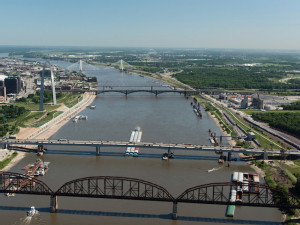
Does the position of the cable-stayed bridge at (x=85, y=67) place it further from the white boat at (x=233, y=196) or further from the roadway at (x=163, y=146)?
the white boat at (x=233, y=196)

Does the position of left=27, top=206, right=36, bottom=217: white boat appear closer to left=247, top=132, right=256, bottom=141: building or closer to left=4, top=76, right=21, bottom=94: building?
left=247, top=132, right=256, bottom=141: building

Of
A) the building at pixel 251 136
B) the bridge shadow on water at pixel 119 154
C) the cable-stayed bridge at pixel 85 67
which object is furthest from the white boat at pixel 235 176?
the cable-stayed bridge at pixel 85 67

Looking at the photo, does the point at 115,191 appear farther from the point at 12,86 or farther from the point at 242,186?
the point at 12,86

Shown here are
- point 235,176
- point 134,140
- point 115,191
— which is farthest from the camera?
point 134,140

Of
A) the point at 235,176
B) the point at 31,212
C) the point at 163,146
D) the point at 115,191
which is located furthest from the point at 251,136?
the point at 31,212

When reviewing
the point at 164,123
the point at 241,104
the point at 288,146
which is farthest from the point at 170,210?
the point at 241,104

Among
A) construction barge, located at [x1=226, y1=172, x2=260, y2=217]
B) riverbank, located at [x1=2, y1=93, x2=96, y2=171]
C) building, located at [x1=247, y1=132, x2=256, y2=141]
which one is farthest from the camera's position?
building, located at [x1=247, y1=132, x2=256, y2=141]

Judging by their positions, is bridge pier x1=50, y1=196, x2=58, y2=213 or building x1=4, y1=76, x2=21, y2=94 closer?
bridge pier x1=50, y1=196, x2=58, y2=213

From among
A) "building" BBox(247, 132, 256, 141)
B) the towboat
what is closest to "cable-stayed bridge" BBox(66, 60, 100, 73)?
"building" BBox(247, 132, 256, 141)
